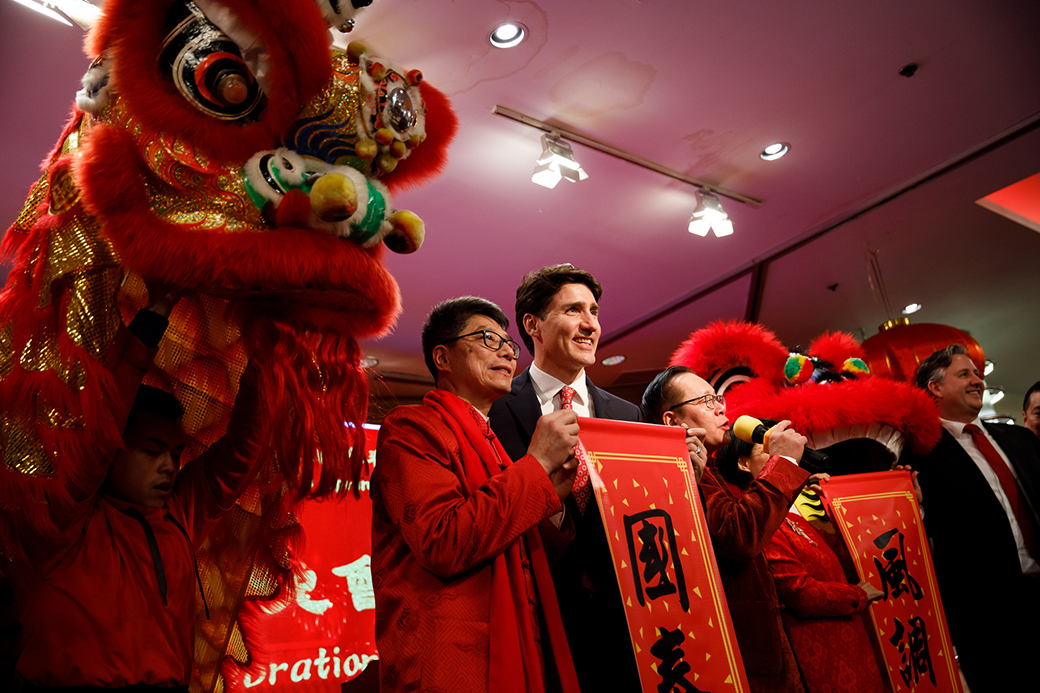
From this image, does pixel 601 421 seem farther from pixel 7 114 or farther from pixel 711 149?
pixel 7 114

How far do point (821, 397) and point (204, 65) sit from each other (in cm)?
244

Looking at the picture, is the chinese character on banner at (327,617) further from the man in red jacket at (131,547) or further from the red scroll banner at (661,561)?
the red scroll banner at (661,561)

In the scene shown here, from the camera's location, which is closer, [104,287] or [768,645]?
[104,287]

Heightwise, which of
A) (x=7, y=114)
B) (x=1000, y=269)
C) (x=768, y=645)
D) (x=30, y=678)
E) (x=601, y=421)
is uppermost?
(x=7, y=114)

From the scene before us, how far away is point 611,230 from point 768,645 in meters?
2.59

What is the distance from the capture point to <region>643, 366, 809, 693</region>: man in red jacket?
188 cm

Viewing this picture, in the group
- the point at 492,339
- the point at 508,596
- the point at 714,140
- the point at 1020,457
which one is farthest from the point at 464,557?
the point at 1020,457

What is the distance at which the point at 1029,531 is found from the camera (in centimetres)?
314

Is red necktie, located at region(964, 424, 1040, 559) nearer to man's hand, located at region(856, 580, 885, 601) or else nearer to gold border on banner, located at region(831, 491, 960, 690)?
gold border on banner, located at region(831, 491, 960, 690)

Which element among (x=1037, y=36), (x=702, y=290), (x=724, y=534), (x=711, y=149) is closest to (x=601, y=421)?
(x=724, y=534)

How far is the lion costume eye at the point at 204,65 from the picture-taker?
100cm

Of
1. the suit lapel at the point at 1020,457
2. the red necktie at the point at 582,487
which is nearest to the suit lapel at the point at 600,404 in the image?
the red necktie at the point at 582,487

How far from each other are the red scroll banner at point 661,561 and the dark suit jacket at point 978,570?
78.3 inches

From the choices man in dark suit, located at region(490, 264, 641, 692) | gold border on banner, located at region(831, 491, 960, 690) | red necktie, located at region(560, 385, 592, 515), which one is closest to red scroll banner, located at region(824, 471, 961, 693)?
gold border on banner, located at region(831, 491, 960, 690)
